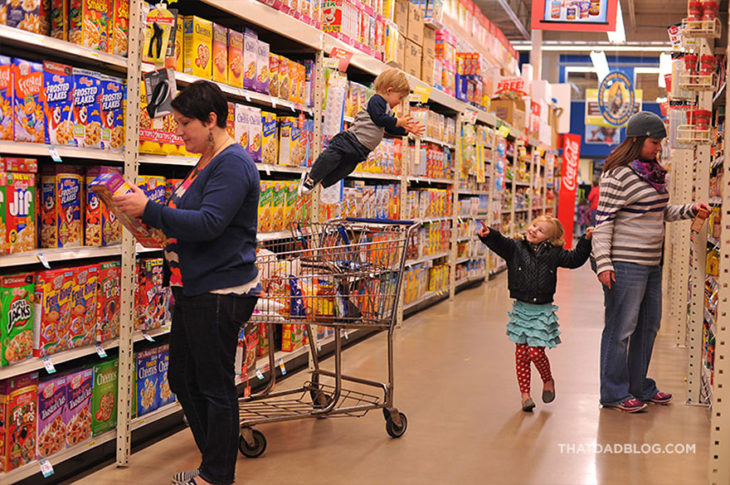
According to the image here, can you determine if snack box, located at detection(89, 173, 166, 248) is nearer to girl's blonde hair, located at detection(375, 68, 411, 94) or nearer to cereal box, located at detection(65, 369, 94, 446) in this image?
cereal box, located at detection(65, 369, 94, 446)

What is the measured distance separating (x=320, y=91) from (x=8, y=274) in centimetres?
277

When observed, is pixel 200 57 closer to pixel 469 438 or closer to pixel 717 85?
pixel 469 438

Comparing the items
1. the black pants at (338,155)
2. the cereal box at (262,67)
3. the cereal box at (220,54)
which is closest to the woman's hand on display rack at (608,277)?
the black pants at (338,155)

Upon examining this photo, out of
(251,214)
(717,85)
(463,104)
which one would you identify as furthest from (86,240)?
(463,104)

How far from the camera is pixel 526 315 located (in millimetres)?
4527

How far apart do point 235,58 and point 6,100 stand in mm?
1635

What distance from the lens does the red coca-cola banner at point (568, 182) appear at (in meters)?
18.3

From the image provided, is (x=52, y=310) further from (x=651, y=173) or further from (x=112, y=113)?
(x=651, y=173)

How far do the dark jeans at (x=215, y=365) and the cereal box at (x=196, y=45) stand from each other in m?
1.43

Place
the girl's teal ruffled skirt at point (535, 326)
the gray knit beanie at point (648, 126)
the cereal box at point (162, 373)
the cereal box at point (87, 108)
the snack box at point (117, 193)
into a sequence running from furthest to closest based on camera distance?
the girl's teal ruffled skirt at point (535, 326), the gray knit beanie at point (648, 126), the cereal box at point (162, 373), the cereal box at point (87, 108), the snack box at point (117, 193)

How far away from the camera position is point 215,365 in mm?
2830

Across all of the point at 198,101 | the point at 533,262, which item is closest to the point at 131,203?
the point at 198,101

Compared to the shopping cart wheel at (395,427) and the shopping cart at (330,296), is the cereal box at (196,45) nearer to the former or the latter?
the shopping cart at (330,296)

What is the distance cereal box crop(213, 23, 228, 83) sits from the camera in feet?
13.3
